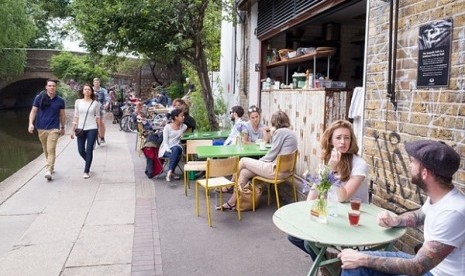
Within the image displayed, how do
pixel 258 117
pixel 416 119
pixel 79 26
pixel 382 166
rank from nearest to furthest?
pixel 416 119
pixel 382 166
pixel 258 117
pixel 79 26

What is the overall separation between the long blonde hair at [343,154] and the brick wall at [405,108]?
16.1 inches

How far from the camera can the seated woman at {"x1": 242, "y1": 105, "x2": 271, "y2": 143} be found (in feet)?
21.2

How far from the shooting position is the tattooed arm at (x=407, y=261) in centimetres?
202

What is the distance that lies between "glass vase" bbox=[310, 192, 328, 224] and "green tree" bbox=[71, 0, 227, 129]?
21.7ft

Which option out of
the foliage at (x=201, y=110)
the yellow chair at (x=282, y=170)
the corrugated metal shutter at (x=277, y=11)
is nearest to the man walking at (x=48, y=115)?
the yellow chair at (x=282, y=170)

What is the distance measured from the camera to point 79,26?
919 centimetres

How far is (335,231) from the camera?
2.62 meters

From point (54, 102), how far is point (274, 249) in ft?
15.6

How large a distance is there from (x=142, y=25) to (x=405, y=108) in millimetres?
6812

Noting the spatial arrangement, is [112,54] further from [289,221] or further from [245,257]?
[289,221]

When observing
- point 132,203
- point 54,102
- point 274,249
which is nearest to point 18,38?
point 54,102

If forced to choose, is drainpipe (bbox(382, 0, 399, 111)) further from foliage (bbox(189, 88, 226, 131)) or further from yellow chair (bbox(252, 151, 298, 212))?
foliage (bbox(189, 88, 226, 131))

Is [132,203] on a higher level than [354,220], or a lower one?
lower

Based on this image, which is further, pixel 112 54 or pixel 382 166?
pixel 112 54
